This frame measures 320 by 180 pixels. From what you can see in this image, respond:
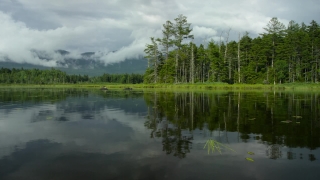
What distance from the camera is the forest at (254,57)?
6756 centimetres

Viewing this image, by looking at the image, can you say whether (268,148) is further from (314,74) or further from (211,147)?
(314,74)

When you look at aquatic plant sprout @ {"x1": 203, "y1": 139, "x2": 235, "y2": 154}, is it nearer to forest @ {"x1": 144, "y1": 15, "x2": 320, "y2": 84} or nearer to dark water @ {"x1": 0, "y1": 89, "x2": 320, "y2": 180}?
dark water @ {"x1": 0, "y1": 89, "x2": 320, "y2": 180}

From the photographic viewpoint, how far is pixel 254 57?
74.9 metres

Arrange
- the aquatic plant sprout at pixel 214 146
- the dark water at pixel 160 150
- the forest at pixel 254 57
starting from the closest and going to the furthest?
the dark water at pixel 160 150 < the aquatic plant sprout at pixel 214 146 < the forest at pixel 254 57

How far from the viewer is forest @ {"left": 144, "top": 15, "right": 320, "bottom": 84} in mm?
67562

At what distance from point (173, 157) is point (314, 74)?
72.3 meters

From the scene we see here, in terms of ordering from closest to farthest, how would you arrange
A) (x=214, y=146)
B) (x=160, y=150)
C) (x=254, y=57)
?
1. (x=160, y=150)
2. (x=214, y=146)
3. (x=254, y=57)

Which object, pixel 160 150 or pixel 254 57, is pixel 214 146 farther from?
pixel 254 57

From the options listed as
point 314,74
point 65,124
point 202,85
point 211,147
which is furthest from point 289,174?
point 314,74

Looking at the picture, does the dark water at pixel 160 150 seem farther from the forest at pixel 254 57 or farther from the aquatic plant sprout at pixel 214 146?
the forest at pixel 254 57

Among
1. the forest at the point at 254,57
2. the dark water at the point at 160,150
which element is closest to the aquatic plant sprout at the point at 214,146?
the dark water at the point at 160,150

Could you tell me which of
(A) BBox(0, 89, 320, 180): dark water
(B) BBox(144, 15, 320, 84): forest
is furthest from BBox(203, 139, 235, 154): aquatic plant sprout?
(B) BBox(144, 15, 320, 84): forest

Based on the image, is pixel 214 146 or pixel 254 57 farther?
pixel 254 57

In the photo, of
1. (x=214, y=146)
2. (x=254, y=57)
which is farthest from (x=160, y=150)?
(x=254, y=57)
